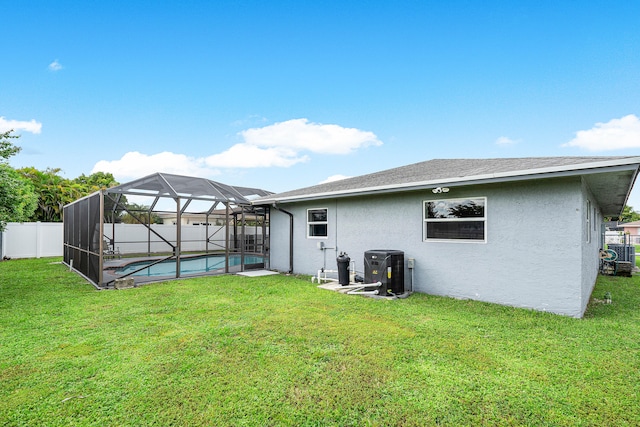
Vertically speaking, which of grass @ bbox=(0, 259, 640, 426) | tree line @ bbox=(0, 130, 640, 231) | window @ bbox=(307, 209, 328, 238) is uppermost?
tree line @ bbox=(0, 130, 640, 231)

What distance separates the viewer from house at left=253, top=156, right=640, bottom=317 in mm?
4984

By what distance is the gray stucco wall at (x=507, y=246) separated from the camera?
5.01 meters

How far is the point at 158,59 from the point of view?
38.7 ft

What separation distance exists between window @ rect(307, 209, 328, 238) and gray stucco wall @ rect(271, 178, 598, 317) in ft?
4.70

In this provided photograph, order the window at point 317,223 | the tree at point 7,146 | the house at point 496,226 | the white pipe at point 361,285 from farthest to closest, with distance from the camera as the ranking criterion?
the window at point 317,223, the tree at point 7,146, the white pipe at point 361,285, the house at point 496,226

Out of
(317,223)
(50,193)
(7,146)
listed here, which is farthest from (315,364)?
(50,193)

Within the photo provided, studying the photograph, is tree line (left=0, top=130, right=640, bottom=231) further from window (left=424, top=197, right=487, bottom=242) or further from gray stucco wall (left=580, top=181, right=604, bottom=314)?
gray stucco wall (left=580, top=181, right=604, bottom=314)

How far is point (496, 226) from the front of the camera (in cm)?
575

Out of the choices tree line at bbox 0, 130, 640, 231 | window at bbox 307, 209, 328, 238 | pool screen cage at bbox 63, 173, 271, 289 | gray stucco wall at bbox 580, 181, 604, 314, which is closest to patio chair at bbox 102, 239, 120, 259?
pool screen cage at bbox 63, 173, 271, 289

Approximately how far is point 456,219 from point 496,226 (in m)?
0.77

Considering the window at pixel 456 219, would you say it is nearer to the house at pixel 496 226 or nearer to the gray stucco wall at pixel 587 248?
the house at pixel 496 226

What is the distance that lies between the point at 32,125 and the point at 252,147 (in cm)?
1529

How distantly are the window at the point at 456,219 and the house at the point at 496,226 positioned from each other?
0.02 metres

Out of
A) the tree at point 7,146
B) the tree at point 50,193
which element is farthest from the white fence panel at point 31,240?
the tree at point 7,146
